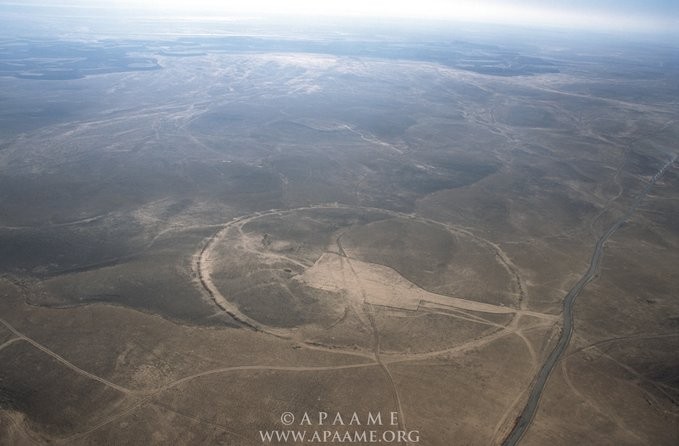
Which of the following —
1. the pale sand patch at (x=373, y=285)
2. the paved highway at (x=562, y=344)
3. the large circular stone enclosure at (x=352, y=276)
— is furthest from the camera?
the pale sand patch at (x=373, y=285)

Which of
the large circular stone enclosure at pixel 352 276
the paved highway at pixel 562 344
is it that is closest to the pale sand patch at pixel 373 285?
the large circular stone enclosure at pixel 352 276

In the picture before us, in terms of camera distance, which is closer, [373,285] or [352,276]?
[373,285]

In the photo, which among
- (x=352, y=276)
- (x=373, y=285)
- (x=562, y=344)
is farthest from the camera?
(x=352, y=276)

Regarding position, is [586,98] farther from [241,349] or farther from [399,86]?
[241,349]

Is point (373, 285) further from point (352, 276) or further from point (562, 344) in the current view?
point (562, 344)

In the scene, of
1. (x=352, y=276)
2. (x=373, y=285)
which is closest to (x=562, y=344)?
(x=373, y=285)

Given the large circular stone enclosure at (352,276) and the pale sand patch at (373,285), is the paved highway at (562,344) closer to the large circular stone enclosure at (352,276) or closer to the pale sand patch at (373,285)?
the pale sand patch at (373,285)

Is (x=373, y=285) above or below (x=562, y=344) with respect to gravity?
above

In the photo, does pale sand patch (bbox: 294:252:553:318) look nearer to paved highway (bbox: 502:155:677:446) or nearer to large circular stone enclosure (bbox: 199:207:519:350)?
large circular stone enclosure (bbox: 199:207:519:350)

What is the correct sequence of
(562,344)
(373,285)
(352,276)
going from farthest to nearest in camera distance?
(352,276) < (373,285) < (562,344)

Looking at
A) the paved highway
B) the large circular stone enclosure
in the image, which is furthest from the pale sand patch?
the paved highway

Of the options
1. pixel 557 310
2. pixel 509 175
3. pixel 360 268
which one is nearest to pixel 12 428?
pixel 360 268
